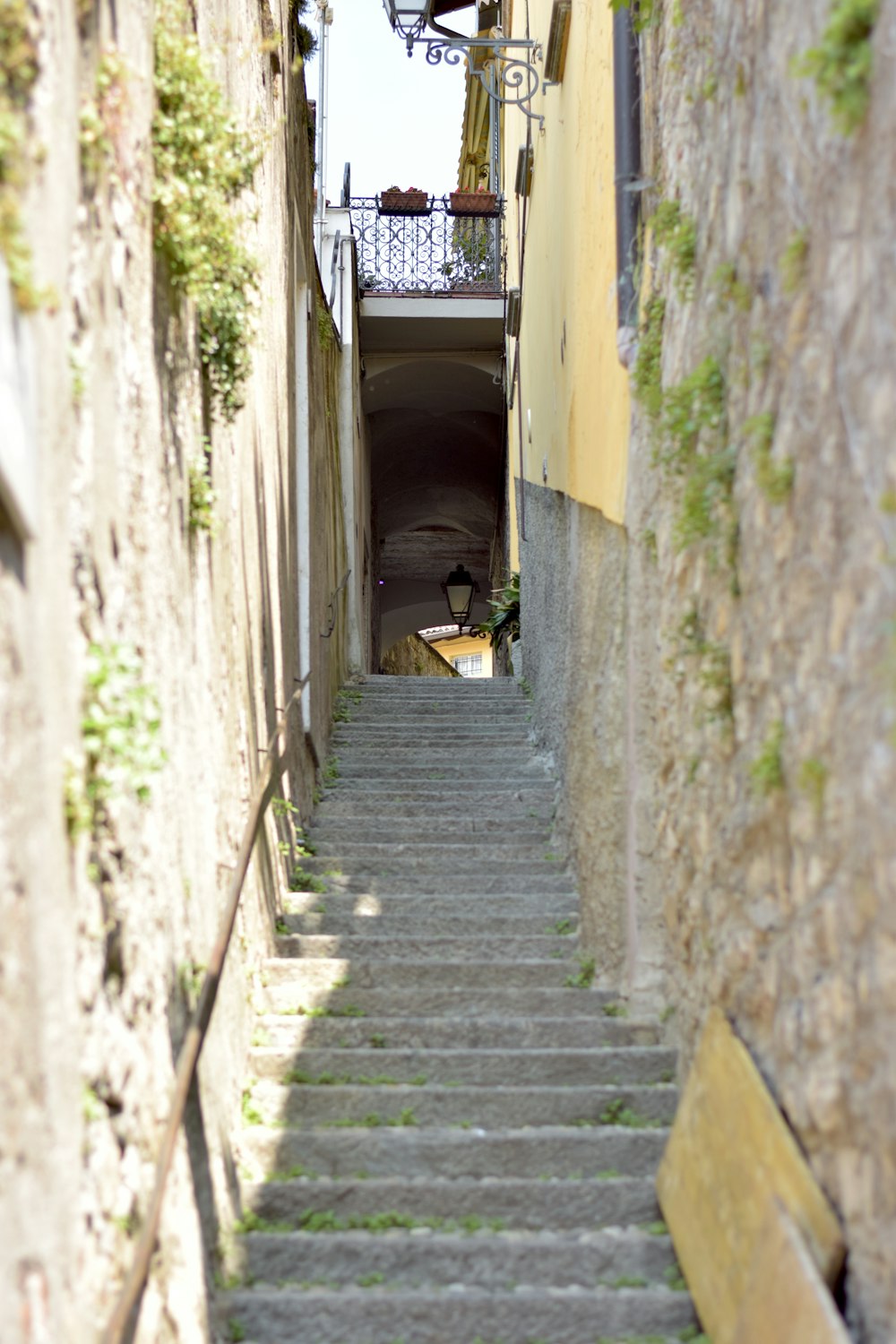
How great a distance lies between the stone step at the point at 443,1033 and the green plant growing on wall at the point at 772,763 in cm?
194

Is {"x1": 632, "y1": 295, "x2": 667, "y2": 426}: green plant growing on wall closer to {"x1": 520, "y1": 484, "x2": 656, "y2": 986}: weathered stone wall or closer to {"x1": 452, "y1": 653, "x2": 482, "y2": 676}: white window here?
{"x1": 520, "y1": 484, "x2": 656, "y2": 986}: weathered stone wall

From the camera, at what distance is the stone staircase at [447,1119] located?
3.82m

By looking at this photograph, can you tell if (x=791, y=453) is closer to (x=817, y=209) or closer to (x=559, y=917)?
(x=817, y=209)

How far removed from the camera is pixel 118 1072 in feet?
9.97

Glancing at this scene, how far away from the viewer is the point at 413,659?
79.7 ft

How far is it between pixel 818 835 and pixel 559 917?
3.06m

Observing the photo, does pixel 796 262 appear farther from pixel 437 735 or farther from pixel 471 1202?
pixel 437 735

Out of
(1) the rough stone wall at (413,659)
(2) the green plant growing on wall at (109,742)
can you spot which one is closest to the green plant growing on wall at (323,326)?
(2) the green plant growing on wall at (109,742)

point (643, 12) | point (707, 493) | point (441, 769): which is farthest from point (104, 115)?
point (441, 769)

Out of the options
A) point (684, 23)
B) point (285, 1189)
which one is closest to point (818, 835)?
point (285, 1189)

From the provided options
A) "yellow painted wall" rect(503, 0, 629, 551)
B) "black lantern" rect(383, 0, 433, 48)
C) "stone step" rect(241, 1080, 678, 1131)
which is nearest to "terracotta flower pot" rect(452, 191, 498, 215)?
"yellow painted wall" rect(503, 0, 629, 551)

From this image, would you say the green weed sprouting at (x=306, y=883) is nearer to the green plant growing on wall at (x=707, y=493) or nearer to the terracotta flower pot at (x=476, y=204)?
the green plant growing on wall at (x=707, y=493)

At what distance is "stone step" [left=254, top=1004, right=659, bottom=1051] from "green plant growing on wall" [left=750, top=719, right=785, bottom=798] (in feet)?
6.35

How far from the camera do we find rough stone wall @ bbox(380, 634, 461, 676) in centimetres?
2291
